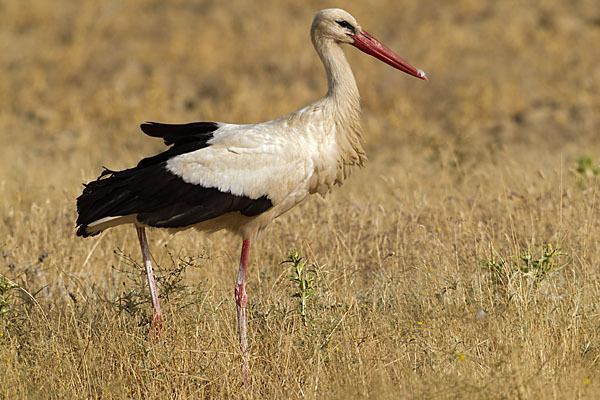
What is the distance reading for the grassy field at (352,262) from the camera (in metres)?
4.30

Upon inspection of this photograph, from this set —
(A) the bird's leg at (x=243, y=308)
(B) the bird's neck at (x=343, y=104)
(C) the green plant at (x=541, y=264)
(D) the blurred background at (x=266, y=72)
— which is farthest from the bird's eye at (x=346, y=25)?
(D) the blurred background at (x=266, y=72)

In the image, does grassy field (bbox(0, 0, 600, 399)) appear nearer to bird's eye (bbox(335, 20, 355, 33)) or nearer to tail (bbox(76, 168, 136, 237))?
tail (bbox(76, 168, 136, 237))

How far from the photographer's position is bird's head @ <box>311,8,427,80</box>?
514 cm

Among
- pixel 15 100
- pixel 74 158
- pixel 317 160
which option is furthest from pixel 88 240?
pixel 15 100

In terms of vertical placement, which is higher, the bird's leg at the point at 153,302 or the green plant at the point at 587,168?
the green plant at the point at 587,168

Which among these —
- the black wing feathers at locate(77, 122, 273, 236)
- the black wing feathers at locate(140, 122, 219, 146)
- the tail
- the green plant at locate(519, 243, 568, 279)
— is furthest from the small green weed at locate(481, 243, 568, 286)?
the tail

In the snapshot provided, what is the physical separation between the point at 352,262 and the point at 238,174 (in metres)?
1.49

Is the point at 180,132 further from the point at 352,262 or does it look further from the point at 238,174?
the point at 352,262

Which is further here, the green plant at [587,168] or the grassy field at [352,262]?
the green plant at [587,168]

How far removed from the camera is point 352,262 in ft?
19.4

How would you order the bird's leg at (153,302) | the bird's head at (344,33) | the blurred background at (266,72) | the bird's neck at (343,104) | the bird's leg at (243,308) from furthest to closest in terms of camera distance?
1. the blurred background at (266,72)
2. the bird's head at (344,33)
3. the bird's neck at (343,104)
4. the bird's leg at (153,302)
5. the bird's leg at (243,308)

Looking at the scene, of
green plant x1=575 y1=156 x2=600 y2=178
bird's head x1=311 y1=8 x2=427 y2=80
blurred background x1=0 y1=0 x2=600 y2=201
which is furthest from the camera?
blurred background x1=0 y1=0 x2=600 y2=201

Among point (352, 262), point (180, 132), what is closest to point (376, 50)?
point (180, 132)

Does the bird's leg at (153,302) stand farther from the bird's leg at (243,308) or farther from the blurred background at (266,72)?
the blurred background at (266,72)
